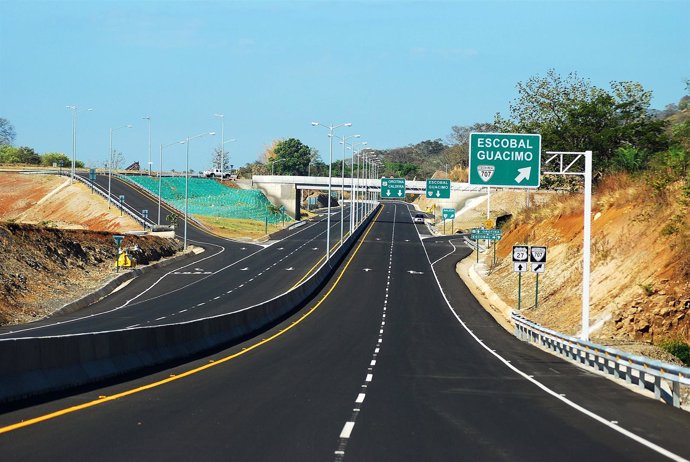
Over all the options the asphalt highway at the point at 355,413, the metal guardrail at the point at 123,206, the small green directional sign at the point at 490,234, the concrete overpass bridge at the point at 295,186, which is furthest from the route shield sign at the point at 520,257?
the concrete overpass bridge at the point at 295,186

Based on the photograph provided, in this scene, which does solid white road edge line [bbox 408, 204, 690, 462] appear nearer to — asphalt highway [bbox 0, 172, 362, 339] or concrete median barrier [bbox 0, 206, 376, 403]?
concrete median barrier [bbox 0, 206, 376, 403]

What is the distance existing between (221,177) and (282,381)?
162 meters

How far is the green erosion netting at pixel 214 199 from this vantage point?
14488cm

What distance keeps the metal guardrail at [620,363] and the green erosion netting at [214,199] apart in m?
103

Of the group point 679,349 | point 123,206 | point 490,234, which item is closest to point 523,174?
point 679,349

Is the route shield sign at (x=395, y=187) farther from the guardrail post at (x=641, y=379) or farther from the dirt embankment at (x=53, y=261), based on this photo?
the guardrail post at (x=641, y=379)

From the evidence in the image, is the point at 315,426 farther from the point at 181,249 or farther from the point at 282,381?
the point at 181,249

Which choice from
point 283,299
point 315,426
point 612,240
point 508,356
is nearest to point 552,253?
point 612,240

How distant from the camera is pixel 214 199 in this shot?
15462cm

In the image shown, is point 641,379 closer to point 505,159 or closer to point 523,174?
point 523,174

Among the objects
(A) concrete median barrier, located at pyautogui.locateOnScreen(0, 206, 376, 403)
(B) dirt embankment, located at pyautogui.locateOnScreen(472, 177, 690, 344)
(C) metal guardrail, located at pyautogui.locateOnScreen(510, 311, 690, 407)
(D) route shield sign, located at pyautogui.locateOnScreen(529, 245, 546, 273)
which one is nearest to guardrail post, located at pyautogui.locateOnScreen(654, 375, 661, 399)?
(C) metal guardrail, located at pyautogui.locateOnScreen(510, 311, 690, 407)

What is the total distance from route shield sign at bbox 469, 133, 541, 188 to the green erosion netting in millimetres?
99689

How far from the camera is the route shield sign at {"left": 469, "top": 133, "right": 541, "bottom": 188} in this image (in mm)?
39312

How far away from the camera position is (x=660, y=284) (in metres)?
37.8
